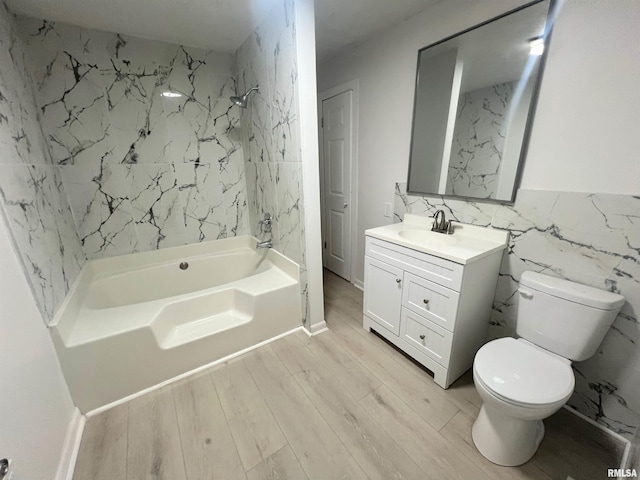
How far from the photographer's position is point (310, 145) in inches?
66.4

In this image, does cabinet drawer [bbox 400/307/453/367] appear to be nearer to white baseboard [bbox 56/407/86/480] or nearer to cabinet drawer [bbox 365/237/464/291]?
cabinet drawer [bbox 365/237/464/291]

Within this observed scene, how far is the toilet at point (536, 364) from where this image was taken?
1033 mm

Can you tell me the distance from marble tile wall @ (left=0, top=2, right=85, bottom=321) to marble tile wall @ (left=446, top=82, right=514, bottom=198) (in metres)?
2.40

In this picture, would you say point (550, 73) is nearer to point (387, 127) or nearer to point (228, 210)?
point (387, 127)

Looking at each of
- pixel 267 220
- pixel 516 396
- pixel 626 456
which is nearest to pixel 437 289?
pixel 516 396

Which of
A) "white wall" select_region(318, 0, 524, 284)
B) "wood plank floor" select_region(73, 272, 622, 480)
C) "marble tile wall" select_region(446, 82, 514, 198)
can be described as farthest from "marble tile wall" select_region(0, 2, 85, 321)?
"marble tile wall" select_region(446, 82, 514, 198)

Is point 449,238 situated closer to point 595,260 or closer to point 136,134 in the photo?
point 595,260

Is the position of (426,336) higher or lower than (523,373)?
lower

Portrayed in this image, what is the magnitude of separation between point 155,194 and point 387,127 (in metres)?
2.16

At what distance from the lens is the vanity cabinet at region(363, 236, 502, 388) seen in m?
1.39

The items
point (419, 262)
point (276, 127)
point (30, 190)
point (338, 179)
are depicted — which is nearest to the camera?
point (30, 190)

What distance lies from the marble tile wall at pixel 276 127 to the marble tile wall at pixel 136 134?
1.14 feet

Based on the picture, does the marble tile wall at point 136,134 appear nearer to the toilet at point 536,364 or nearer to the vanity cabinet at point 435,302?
the vanity cabinet at point 435,302

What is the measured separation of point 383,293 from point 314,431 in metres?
0.93
